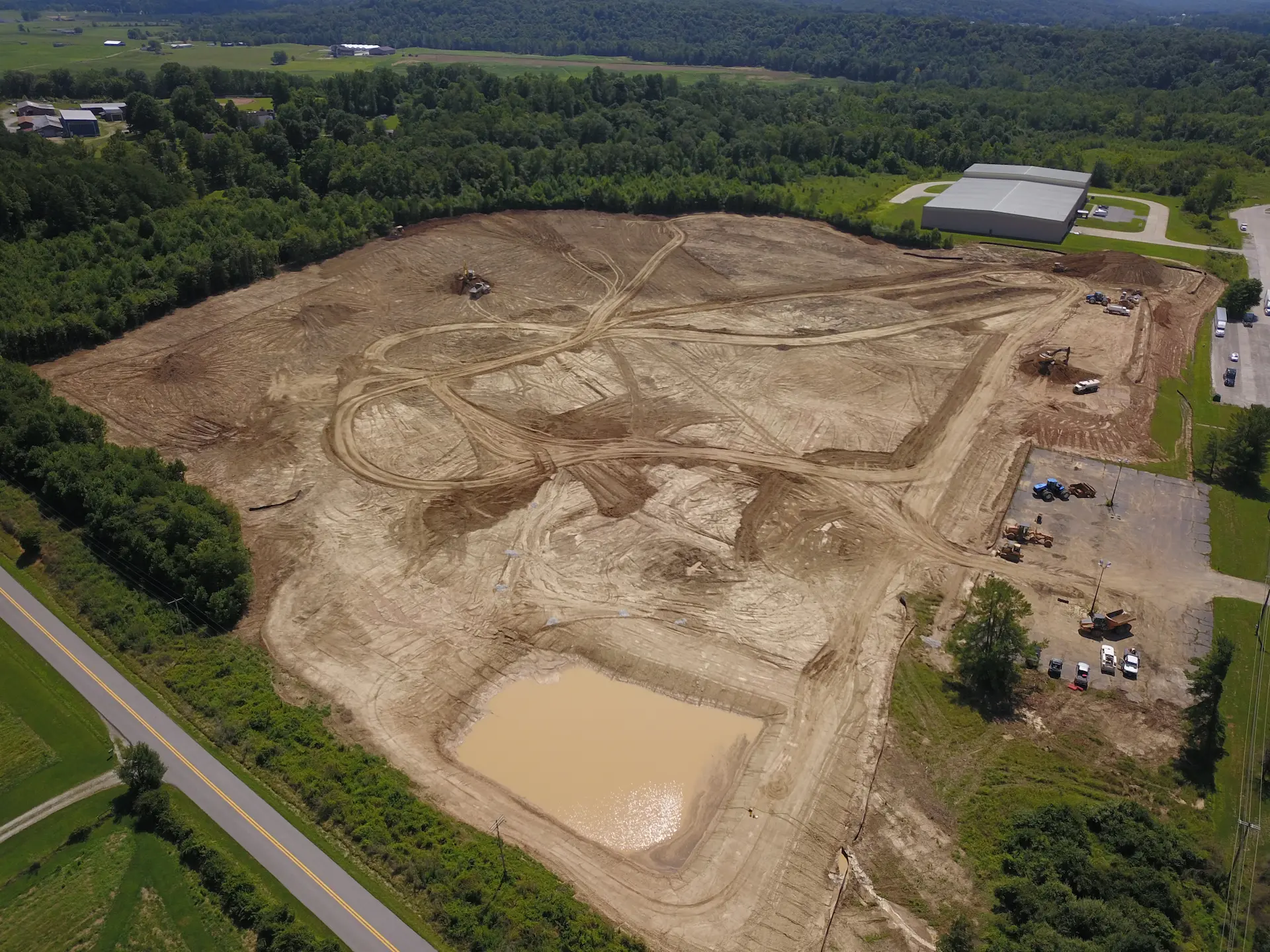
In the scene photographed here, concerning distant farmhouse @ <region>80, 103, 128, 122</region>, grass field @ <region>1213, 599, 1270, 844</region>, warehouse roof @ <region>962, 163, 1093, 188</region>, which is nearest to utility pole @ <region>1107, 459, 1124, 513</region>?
grass field @ <region>1213, 599, 1270, 844</region>

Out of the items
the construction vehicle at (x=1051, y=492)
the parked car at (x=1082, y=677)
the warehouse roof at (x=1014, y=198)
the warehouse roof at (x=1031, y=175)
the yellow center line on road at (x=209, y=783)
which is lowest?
the yellow center line on road at (x=209, y=783)

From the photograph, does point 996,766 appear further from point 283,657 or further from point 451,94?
point 451,94

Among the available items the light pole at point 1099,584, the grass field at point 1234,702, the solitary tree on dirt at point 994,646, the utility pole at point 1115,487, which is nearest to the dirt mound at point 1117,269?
the utility pole at point 1115,487

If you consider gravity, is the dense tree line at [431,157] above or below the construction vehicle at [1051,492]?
above

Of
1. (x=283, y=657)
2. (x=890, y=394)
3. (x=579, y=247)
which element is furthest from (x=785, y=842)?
(x=579, y=247)

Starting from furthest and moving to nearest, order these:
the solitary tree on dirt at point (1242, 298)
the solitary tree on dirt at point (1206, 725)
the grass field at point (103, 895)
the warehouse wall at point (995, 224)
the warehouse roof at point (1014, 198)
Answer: the warehouse roof at point (1014, 198), the warehouse wall at point (995, 224), the solitary tree on dirt at point (1242, 298), the solitary tree on dirt at point (1206, 725), the grass field at point (103, 895)

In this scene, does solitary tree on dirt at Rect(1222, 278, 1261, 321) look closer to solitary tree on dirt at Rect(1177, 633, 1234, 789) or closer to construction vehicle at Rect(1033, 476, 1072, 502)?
construction vehicle at Rect(1033, 476, 1072, 502)

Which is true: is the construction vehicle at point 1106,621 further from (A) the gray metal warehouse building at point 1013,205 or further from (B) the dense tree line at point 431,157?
(A) the gray metal warehouse building at point 1013,205

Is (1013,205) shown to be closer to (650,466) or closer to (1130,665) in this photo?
(650,466)

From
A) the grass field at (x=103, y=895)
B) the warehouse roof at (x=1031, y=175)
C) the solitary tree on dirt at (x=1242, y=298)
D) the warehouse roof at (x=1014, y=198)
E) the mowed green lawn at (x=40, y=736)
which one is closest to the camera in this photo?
the grass field at (x=103, y=895)
